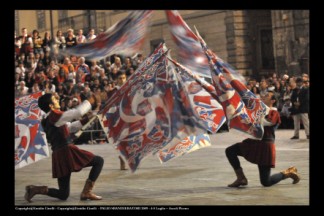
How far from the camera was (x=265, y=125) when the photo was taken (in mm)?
9602

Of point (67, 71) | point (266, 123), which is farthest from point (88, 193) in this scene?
point (67, 71)

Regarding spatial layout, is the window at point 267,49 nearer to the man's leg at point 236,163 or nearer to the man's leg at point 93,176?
the man's leg at point 236,163

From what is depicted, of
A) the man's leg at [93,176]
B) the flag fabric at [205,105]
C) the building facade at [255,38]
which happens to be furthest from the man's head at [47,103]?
the building facade at [255,38]

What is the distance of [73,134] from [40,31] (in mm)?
4969

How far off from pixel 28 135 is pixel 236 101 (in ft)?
9.58

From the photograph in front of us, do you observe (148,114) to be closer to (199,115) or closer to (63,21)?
(199,115)

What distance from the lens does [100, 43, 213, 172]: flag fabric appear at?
9320 mm

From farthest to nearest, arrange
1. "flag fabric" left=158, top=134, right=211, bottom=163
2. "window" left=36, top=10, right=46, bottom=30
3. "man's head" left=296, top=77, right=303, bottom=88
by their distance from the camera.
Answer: "man's head" left=296, top=77, right=303, bottom=88, "flag fabric" left=158, top=134, right=211, bottom=163, "window" left=36, top=10, right=46, bottom=30

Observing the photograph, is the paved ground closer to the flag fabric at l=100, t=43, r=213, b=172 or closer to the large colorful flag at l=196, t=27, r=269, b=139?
the large colorful flag at l=196, t=27, r=269, b=139

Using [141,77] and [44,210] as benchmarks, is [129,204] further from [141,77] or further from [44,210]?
[141,77]

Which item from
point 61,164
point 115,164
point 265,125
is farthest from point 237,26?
point 61,164

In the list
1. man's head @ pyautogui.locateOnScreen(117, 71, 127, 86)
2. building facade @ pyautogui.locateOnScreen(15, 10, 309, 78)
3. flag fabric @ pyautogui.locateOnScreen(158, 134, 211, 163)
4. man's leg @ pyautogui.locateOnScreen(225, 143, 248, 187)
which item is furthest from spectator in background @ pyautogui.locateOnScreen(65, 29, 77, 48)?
man's leg @ pyautogui.locateOnScreen(225, 143, 248, 187)

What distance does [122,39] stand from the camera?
8.62 metres

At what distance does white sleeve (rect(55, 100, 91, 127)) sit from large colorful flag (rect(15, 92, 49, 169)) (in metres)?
0.76
